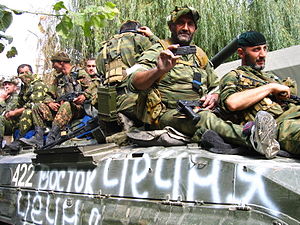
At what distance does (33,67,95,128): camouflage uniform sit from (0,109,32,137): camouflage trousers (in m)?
0.16

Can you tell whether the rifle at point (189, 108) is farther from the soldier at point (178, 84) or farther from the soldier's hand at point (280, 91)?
the soldier's hand at point (280, 91)

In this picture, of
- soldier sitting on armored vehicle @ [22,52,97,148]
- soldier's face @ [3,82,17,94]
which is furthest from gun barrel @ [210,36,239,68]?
soldier's face @ [3,82,17,94]

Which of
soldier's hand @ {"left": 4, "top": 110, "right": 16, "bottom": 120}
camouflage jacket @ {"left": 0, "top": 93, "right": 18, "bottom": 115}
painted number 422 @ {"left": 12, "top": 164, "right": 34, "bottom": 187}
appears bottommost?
painted number 422 @ {"left": 12, "top": 164, "right": 34, "bottom": 187}

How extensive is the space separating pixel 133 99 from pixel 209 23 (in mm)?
7723

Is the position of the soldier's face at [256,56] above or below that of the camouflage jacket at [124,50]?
below

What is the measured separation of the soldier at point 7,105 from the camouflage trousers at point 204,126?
14.6 ft

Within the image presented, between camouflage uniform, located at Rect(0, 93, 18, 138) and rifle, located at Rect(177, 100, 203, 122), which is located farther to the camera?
camouflage uniform, located at Rect(0, 93, 18, 138)

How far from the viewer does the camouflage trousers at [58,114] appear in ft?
22.1

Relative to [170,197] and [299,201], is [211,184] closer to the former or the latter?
[170,197]

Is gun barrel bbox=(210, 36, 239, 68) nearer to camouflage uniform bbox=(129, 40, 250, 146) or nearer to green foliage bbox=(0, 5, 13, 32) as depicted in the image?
camouflage uniform bbox=(129, 40, 250, 146)

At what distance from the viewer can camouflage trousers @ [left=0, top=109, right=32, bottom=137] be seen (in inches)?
280

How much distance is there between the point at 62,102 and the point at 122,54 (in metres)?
1.80

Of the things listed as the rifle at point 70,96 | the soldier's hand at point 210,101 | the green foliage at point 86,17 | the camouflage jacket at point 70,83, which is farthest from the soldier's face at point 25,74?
the green foliage at point 86,17

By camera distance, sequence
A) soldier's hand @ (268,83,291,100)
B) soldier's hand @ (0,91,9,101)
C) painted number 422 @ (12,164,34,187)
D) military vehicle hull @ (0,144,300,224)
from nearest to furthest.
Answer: military vehicle hull @ (0,144,300,224)
soldier's hand @ (268,83,291,100)
painted number 422 @ (12,164,34,187)
soldier's hand @ (0,91,9,101)
